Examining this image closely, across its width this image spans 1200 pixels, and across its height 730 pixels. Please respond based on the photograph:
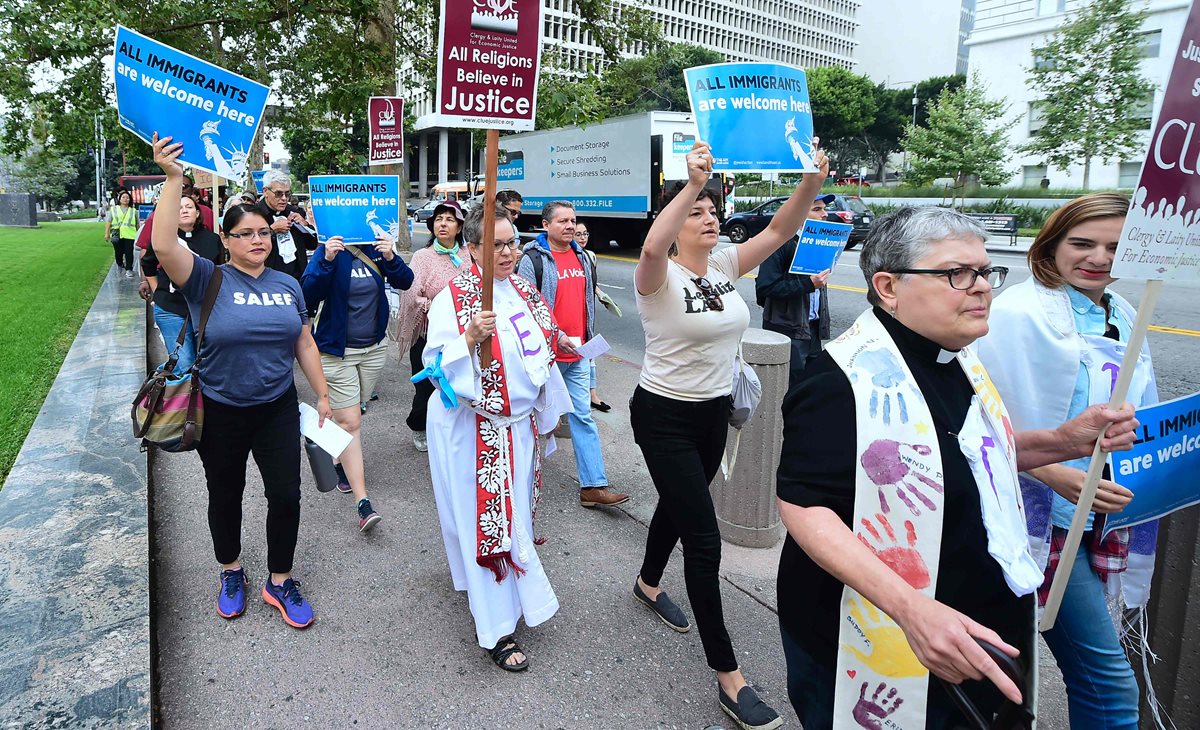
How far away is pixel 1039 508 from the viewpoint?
2.25m

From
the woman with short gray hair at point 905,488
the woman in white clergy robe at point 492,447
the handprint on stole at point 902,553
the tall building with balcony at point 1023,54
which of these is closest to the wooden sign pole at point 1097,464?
the woman with short gray hair at point 905,488

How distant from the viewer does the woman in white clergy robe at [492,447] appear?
3.11m

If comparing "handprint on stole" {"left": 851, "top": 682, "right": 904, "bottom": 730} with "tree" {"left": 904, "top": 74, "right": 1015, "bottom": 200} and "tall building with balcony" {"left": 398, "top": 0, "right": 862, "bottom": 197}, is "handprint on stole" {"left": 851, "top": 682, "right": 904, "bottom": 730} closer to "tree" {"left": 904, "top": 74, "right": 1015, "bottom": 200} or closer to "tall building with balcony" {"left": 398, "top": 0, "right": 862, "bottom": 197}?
"tree" {"left": 904, "top": 74, "right": 1015, "bottom": 200}

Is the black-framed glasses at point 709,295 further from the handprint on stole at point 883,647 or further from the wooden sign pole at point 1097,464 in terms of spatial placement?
the handprint on stole at point 883,647

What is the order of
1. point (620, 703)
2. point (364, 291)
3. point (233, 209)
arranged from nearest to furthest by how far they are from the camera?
point (620, 703), point (233, 209), point (364, 291)

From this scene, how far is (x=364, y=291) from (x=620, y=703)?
9.72 ft

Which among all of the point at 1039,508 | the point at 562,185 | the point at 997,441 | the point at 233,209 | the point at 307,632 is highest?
the point at 562,185

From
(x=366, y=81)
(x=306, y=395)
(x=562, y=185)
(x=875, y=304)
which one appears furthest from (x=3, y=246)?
(x=875, y=304)

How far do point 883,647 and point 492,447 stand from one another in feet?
6.14

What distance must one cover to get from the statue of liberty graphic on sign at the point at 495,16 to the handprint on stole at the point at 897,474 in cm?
228

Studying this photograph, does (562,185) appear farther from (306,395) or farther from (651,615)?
(651,615)

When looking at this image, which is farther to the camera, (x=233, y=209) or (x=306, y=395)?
(x=306, y=395)

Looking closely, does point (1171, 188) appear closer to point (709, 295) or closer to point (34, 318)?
point (709, 295)

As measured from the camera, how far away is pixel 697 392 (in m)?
3.00
